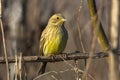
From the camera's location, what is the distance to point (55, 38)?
6.12m

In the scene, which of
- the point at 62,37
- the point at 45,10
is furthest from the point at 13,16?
the point at 62,37

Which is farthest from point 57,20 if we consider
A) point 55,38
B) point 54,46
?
point 54,46

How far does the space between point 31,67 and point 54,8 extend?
6.18 feet

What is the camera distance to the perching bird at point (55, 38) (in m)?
5.90

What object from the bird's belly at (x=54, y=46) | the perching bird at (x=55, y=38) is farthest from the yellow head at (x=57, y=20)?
the bird's belly at (x=54, y=46)

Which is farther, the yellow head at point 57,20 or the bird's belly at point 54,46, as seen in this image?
the yellow head at point 57,20

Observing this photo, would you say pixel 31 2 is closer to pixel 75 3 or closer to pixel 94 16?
pixel 75 3

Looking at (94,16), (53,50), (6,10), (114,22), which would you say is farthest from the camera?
(6,10)

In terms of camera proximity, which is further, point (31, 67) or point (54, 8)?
point (54, 8)

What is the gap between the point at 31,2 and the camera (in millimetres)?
7871

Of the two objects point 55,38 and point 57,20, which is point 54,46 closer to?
point 55,38

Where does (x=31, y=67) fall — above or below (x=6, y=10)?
below

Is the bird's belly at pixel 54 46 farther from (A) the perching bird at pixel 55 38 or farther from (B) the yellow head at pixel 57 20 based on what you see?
(B) the yellow head at pixel 57 20

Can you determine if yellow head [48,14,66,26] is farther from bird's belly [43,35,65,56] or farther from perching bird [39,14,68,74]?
bird's belly [43,35,65,56]
